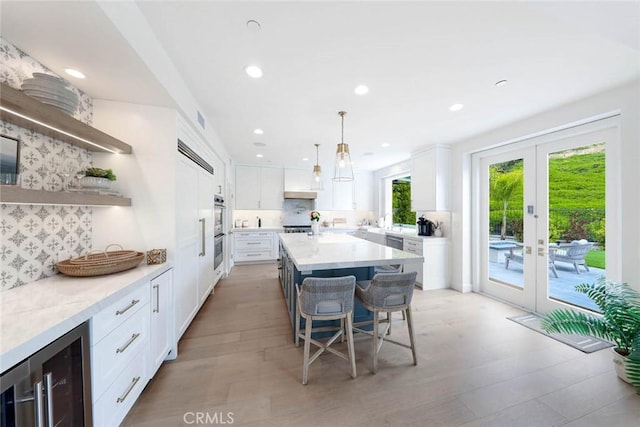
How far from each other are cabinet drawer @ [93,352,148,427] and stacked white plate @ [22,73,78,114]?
64.4 inches

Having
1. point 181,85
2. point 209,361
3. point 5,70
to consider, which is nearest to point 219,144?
point 181,85

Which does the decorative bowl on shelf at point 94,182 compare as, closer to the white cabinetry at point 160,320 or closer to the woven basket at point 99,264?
the woven basket at point 99,264

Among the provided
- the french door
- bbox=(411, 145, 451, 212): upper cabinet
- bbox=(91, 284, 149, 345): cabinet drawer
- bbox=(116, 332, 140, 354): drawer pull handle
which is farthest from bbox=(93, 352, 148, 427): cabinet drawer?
the french door

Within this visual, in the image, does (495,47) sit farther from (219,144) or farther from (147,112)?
(219,144)

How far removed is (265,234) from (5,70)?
4.66 m

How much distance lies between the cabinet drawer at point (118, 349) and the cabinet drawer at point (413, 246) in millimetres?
3761

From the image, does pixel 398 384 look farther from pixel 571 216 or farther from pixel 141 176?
pixel 571 216

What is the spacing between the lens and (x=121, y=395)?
1339mm

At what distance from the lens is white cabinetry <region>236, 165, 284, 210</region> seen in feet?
18.8

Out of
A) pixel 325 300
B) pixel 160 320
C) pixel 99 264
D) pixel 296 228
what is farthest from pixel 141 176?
pixel 296 228

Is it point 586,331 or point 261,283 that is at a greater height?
point 586,331

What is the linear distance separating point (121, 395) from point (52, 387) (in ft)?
1.71

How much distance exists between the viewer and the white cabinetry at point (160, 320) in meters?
1.69

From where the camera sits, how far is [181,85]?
201 cm
